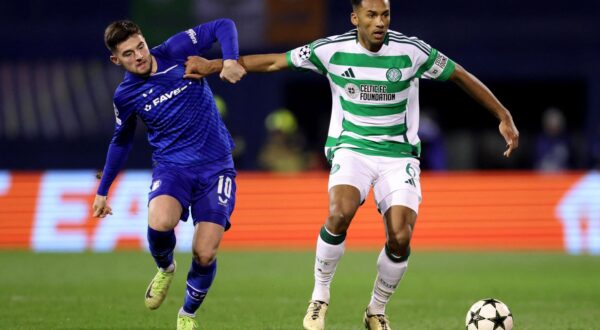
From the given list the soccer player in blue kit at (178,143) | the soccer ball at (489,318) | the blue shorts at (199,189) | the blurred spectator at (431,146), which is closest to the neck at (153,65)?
the soccer player in blue kit at (178,143)

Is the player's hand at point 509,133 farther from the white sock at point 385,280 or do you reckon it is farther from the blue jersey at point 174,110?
the blue jersey at point 174,110

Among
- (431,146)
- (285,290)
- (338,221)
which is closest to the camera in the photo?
(338,221)

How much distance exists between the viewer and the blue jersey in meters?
8.23

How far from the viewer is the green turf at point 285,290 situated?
905cm

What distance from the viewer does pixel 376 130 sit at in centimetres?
795

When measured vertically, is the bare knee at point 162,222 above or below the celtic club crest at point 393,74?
below

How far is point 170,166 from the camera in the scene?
8.22 metres

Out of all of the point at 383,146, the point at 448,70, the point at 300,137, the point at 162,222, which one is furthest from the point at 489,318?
the point at 300,137

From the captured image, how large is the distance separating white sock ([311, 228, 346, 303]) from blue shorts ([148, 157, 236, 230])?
82cm

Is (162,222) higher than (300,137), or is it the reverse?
(300,137)

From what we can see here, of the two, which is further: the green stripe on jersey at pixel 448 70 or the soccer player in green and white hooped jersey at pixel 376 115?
the green stripe on jersey at pixel 448 70

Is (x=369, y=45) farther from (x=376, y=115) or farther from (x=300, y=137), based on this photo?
(x=300, y=137)

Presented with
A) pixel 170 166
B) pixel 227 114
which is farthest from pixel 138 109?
pixel 227 114

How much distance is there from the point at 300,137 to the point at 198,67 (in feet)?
55.7
